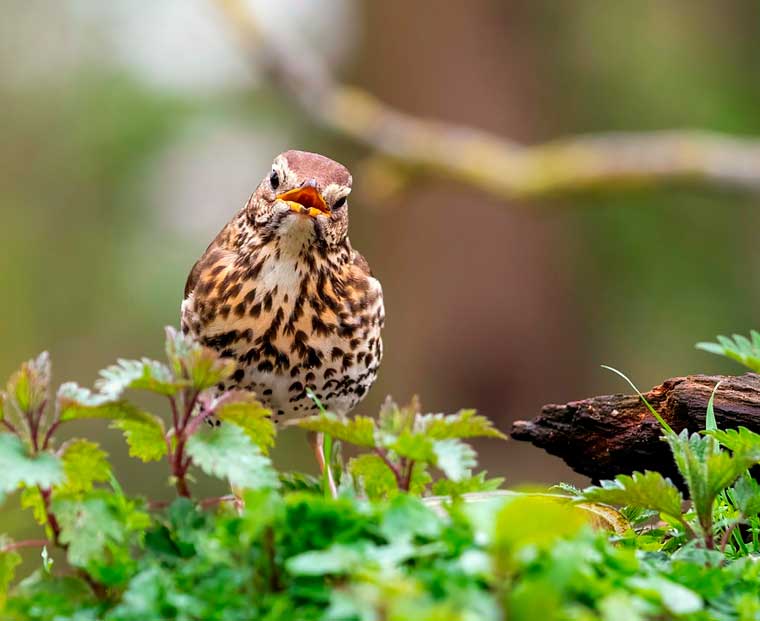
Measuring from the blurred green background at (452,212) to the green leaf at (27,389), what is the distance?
8.80 meters

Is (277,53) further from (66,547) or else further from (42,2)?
(66,547)

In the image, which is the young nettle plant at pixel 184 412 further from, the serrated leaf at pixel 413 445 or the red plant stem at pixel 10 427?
the serrated leaf at pixel 413 445

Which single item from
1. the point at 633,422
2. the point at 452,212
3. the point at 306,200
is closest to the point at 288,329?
the point at 306,200

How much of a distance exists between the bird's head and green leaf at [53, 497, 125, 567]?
71.2 inches

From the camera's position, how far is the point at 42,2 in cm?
1352

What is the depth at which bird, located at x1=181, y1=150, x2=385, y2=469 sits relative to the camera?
3568mm

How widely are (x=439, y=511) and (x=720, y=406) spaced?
1.10 metres

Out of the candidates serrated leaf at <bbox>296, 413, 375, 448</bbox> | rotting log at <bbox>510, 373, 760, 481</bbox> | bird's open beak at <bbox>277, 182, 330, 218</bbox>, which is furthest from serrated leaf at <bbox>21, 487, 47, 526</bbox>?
bird's open beak at <bbox>277, 182, 330, 218</bbox>

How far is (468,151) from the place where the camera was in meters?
9.82

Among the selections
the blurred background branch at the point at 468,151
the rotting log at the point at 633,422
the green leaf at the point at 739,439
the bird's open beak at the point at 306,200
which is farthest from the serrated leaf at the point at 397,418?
the blurred background branch at the point at 468,151

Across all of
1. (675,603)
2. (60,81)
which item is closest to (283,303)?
(675,603)

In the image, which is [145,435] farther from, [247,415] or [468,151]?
[468,151]

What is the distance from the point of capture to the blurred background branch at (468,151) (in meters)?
8.98

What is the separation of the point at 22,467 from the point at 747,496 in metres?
1.28
